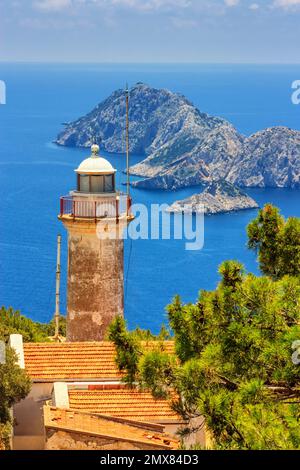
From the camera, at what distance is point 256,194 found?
163125mm

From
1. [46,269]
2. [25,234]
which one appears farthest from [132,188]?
[46,269]

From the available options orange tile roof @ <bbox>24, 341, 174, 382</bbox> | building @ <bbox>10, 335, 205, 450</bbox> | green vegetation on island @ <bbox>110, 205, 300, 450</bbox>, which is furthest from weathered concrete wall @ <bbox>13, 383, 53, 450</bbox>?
green vegetation on island @ <bbox>110, 205, 300, 450</bbox>

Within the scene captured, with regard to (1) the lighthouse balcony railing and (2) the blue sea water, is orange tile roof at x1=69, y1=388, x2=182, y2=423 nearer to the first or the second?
(1) the lighthouse balcony railing

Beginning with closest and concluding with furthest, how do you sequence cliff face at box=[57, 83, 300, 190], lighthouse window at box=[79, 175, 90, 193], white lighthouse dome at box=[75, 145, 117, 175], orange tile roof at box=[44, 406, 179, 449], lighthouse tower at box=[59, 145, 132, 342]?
orange tile roof at box=[44, 406, 179, 449] → lighthouse tower at box=[59, 145, 132, 342] → white lighthouse dome at box=[75, 145, 117, 175] → lighthouse window at box=[79, 175, 90, 193] → cliff face at box=[57, 83, 300, 190]

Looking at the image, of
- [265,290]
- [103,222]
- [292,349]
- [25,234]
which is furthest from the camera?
[25,234]

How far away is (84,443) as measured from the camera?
31.0 feet

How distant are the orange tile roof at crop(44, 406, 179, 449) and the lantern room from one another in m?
6.60

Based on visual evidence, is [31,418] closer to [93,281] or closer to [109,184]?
[93,281]

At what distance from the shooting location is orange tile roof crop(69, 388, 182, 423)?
11.4 metres

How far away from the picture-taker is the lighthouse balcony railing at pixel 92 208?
16234 mm

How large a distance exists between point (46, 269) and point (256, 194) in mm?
79187

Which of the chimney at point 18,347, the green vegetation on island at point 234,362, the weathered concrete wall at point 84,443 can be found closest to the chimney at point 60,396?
the chimney at point 18,347

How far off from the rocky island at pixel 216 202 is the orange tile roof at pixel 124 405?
117 meters
